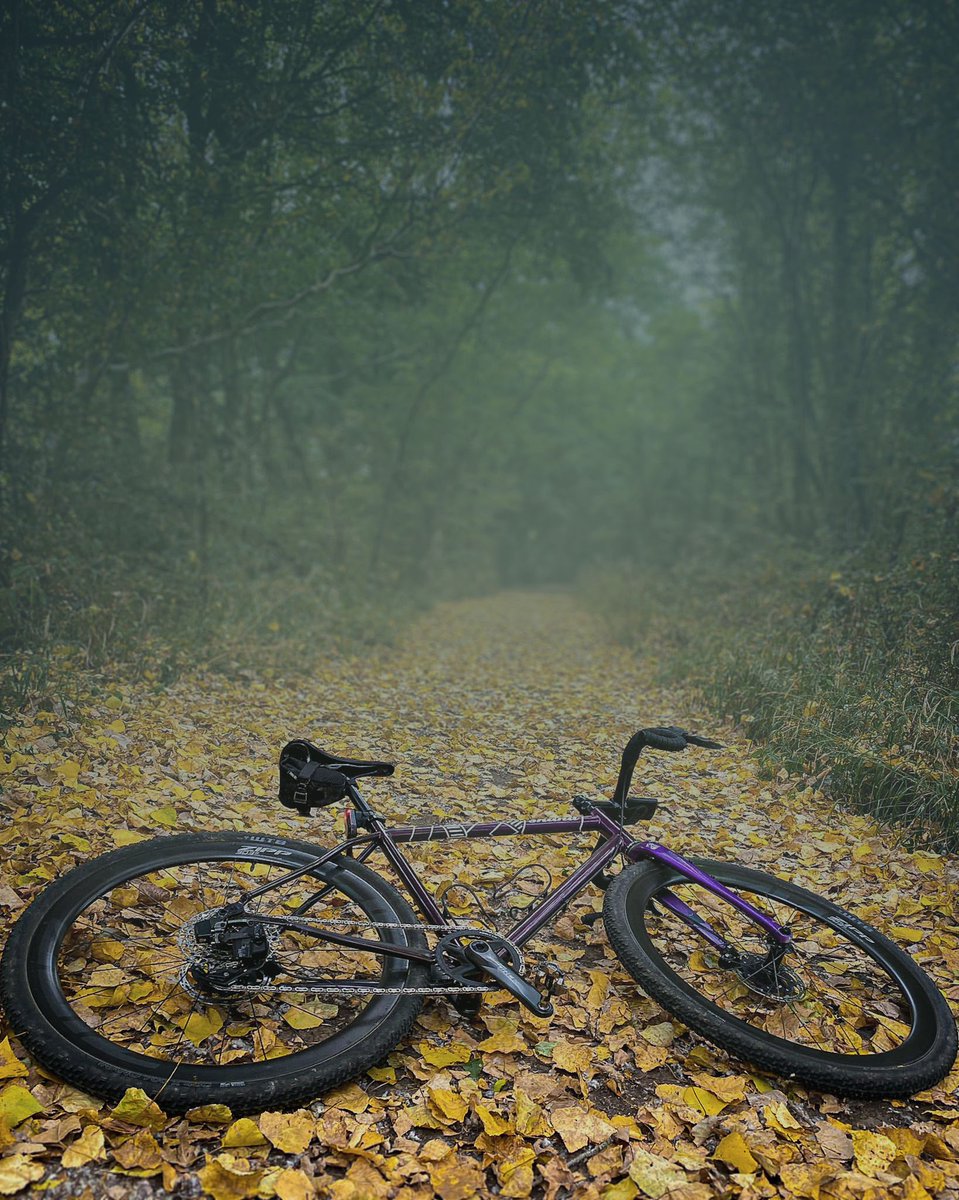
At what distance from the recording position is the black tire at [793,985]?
2.45 metres

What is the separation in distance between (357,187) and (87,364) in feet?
12.1

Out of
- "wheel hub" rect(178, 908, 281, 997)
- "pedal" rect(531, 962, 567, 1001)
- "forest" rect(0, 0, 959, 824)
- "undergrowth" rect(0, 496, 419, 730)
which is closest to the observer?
"wheel hub" rect(178, 908, 281, 997)

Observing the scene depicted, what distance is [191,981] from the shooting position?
2465 mm

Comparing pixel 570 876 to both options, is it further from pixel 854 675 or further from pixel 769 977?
pixel 854 675

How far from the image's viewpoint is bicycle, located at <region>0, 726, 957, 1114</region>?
227cm

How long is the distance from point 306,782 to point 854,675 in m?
4.62

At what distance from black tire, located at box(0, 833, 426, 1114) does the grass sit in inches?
131

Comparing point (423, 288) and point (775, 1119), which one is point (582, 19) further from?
point (775, 1119)

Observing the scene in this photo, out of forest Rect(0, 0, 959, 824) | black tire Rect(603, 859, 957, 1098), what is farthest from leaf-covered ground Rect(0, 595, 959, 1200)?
forest Rect(0, 0, 959, 824)

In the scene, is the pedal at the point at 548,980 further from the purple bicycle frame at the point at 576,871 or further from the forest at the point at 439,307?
the forest at the point at 439,307

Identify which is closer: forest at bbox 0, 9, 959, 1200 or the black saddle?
forest at bbox 0, 9, 959, 1200

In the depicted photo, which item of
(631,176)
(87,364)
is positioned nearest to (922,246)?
(631,176)

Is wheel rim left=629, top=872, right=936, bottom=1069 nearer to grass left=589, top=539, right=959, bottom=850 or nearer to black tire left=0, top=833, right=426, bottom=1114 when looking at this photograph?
black tire left=0, top=833, right=426, bottom=1114

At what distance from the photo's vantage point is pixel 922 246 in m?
12.0
